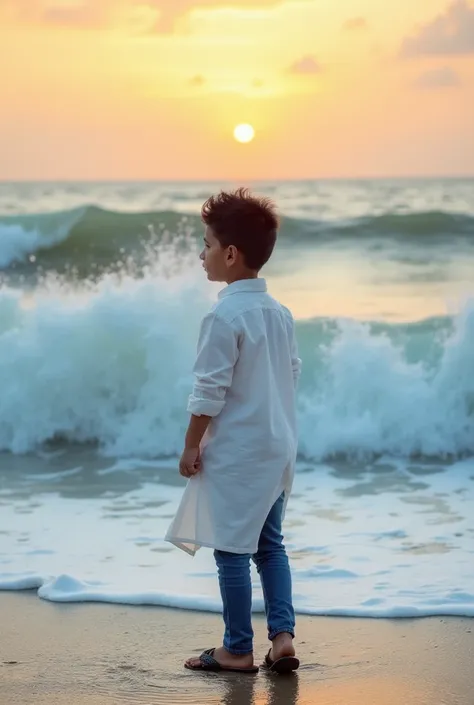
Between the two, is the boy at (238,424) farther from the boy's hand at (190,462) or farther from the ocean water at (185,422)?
the ocean water at (185,422)

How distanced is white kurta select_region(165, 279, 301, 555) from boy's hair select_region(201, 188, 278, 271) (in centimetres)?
10

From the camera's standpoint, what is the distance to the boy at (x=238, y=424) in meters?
3.34

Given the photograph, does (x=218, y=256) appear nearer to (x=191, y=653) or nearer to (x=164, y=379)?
(x=191, y=653)

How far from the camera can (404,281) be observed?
48.8 feet

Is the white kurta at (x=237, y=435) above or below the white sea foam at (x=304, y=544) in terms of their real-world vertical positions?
above

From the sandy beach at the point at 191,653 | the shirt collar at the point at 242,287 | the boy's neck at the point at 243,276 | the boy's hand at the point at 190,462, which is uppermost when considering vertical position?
the boy's neck at the point at 243,276

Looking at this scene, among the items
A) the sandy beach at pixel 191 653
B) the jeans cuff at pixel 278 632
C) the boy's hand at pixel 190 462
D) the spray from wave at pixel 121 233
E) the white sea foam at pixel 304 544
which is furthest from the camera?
the spray from wave at pixel 121 233

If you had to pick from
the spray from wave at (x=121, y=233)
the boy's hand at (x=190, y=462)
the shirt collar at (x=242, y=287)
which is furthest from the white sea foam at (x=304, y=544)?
the spray from wave at (x=121, y=233)

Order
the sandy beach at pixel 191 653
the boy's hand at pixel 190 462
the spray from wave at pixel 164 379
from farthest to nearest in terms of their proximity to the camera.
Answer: the spray from wave at pixel 164 379 → the boy's hand at pixel 190 462 → the sandy beach at pixel 191 653

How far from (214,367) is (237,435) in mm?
212

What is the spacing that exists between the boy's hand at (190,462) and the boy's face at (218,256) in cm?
52

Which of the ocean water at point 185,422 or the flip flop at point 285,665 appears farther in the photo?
the ocean water at point 185,422

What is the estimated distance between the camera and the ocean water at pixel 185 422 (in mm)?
4672

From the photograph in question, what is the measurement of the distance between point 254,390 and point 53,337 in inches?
247
